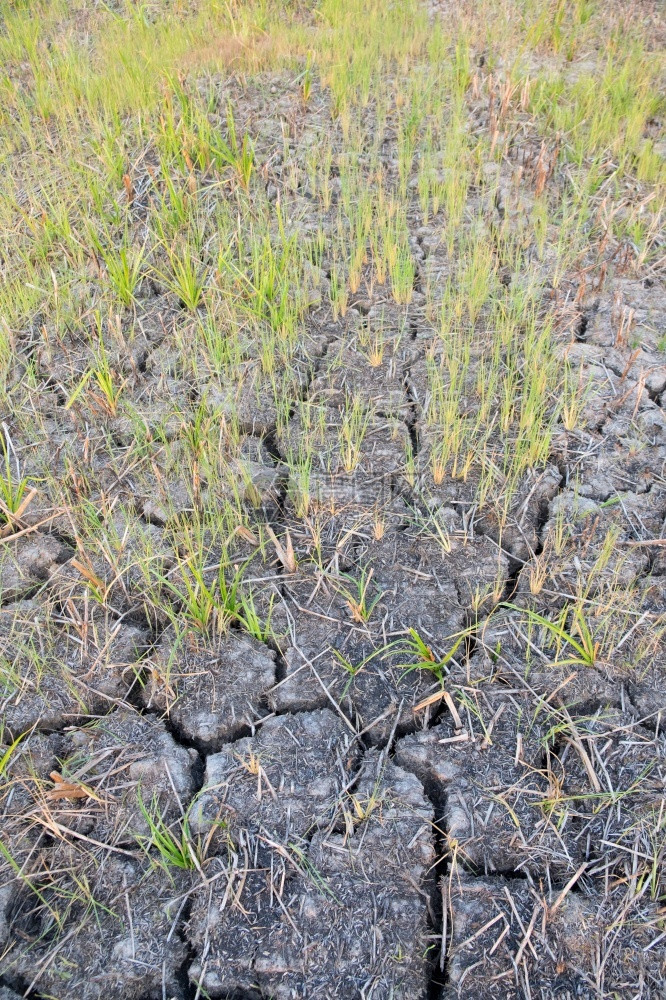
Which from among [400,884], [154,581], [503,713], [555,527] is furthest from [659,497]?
[154,581]

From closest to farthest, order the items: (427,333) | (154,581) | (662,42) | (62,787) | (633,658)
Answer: (62,787) → (633,658) → (154,581) → (427,333) → (662,42)

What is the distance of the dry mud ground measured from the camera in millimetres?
1422

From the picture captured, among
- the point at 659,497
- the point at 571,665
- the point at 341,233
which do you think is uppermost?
the point at 341,233

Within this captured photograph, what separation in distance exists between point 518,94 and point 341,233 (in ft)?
3.99

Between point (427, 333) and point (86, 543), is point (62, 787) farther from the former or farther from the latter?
point (427, 333)

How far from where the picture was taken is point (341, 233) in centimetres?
270

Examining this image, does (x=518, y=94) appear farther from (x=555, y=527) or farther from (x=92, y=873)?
(x=92, y=873)

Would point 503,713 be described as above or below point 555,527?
below

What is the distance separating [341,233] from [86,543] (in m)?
1.45

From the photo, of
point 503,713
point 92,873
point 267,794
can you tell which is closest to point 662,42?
point 503,713

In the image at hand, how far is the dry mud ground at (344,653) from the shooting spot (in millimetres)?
1422

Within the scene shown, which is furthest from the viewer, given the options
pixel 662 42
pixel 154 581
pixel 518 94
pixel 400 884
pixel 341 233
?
pixel 662 42

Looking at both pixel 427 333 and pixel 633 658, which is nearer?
pixel 633 658

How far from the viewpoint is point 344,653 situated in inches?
71.2
